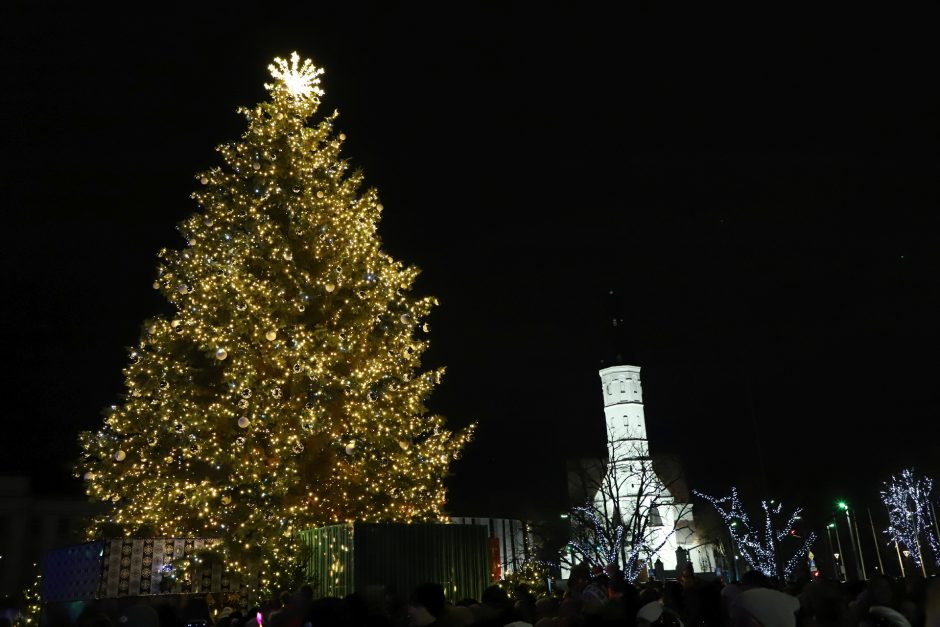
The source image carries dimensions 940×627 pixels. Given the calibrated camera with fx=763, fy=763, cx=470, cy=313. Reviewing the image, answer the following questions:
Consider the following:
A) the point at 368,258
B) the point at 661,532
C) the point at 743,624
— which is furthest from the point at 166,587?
the point at 661,532

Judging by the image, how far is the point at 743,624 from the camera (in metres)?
4.93

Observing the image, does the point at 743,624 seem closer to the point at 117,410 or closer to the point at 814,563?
the point at 117,410

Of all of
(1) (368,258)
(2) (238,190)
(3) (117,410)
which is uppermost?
(2) (238,190)

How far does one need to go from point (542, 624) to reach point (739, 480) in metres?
70.7

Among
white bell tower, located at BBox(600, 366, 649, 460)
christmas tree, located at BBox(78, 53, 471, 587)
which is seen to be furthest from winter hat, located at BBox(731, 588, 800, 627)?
white bell tower, located at BBox(600, 366, 649, 460)

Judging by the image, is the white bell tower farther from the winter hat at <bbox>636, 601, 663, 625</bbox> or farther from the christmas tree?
the winter hat at <bbox>636, 601, 663, 625</bbox>

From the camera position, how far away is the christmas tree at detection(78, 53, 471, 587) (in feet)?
57.4

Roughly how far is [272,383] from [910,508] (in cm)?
5156

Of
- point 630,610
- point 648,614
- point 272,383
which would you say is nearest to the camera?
point 648,614

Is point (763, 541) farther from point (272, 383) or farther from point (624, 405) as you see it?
point (272, 383)

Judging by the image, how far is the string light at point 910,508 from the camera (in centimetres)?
5038

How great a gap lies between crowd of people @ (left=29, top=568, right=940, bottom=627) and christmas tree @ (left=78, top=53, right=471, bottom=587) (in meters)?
8.70

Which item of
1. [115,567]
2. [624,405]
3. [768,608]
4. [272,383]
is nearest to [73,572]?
[115,567]

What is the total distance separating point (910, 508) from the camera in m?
53.5
